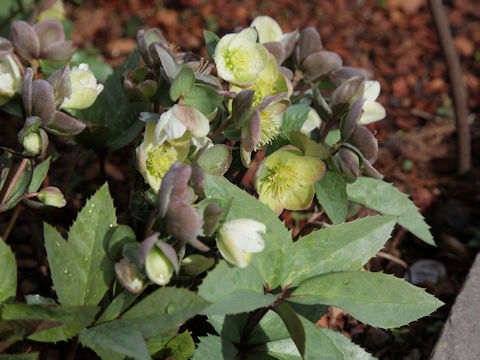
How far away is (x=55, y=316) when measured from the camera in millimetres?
770

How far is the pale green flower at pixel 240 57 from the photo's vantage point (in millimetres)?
939

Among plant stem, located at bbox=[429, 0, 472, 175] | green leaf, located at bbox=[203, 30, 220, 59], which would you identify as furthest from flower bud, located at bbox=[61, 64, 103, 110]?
plant stem, located at bbox=[429, 0, 472, 175]

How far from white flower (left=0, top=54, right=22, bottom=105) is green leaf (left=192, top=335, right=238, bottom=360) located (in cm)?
56

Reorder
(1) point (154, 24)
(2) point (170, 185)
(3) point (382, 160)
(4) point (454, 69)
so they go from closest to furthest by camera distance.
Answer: (2) point (170, 185)
(4) point (454, 69)
(3) point (382, 160)
(1) point (154, 24)

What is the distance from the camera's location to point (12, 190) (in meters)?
1.00

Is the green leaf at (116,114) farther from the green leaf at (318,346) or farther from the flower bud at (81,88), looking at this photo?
the green leaf at (318,346)

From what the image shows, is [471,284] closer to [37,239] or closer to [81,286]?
[81,286]

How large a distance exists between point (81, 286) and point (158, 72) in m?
0.42

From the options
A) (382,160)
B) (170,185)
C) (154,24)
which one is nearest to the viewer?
(170,185)

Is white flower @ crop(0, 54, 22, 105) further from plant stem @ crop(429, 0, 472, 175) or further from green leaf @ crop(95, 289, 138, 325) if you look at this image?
plant stem @ crop(429, 0, 472, 175)

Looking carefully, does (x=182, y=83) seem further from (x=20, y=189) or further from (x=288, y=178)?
(x=20, y=189)

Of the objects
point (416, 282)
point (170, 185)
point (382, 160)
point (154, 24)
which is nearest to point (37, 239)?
point (170, 185)

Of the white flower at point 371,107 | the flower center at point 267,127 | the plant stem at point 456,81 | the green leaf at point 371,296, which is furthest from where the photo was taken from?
the plant stem at point 456,81

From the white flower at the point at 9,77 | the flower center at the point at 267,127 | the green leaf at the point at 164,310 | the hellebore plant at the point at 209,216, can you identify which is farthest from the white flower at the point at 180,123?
Result: the white flower at the point at 9,77
